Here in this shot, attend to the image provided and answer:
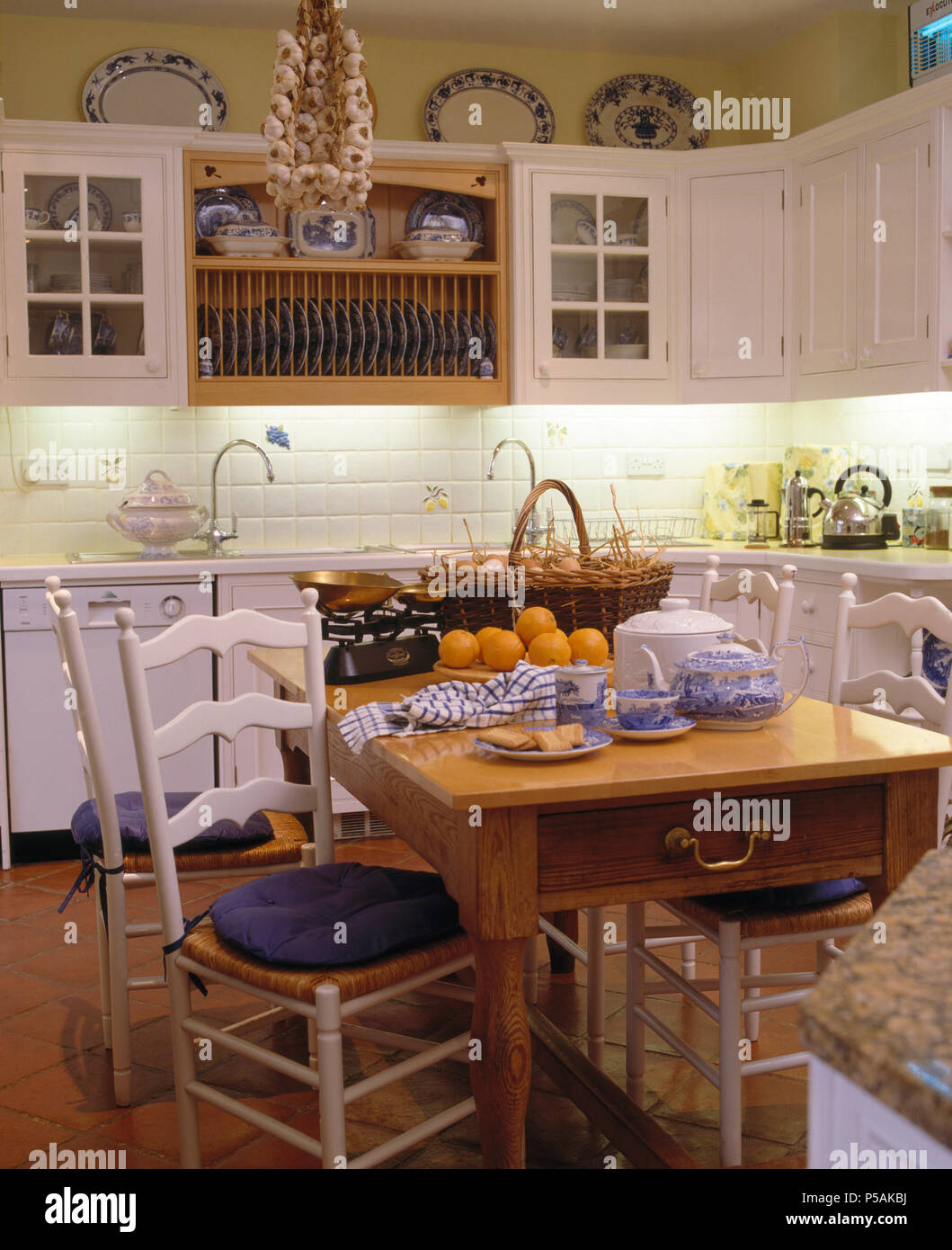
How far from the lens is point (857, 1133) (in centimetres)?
67

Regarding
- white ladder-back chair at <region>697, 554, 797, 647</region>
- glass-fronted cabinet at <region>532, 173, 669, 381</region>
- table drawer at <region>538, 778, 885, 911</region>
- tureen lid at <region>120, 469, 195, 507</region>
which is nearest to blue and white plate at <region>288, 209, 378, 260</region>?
glass-fronted cabinet at <region>532, 173, 669, 381</region>

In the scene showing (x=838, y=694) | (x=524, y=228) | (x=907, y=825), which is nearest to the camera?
(x=907, y=825)

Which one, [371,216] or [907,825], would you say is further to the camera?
[371,216]

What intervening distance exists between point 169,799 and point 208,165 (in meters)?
2.67

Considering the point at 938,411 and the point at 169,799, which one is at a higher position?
the point at 938,411

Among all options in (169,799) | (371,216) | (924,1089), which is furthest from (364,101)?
(371,216)

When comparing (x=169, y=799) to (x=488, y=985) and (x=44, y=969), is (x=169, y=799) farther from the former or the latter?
(x=488, y=985)

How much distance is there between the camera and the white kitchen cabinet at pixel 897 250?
13.1ft

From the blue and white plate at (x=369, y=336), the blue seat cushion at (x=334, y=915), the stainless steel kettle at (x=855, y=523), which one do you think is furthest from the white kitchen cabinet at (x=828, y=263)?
the blue seat cushion at (x=334, y=915)

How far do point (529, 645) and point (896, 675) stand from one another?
32.8 inches

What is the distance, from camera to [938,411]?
4.43 m

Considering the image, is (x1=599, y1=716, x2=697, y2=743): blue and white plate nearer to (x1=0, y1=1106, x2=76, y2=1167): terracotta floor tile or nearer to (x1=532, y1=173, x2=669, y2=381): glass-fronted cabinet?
(x1=0, y1=1106, x2=76, y2=1167): terracotta floor tile

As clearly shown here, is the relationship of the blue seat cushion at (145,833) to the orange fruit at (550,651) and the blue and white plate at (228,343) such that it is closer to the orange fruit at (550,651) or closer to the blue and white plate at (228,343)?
the orange fruit at (550,651)

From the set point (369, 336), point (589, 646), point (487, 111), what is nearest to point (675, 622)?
point (589, 646)
